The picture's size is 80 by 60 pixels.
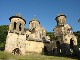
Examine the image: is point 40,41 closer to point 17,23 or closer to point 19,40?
point 19,40

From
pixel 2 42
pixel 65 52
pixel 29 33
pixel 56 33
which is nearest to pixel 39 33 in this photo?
pixel 29 33

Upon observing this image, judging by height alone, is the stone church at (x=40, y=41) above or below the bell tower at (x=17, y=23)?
below

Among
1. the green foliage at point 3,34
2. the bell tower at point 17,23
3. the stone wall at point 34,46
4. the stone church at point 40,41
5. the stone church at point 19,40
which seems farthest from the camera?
the green foliage at point 3,34

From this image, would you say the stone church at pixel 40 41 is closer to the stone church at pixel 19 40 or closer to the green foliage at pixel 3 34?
the stone church at pixel 19 40

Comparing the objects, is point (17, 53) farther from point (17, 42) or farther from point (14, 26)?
point (14, 26)

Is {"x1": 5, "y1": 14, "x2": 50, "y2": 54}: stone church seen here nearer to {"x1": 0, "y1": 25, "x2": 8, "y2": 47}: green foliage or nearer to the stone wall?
the stone wall

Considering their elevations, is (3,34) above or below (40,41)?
above

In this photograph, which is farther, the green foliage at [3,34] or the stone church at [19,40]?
the green foliage at [3,34]

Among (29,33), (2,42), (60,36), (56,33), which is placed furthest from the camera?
Answer: (2,42)

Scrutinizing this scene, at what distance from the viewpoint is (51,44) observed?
40906 mm

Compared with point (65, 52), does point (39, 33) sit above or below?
above

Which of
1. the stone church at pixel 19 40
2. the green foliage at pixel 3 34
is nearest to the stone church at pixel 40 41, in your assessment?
the stone church at pixel 19 40

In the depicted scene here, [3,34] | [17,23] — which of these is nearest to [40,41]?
[17,23]

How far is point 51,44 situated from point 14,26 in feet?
32.2
